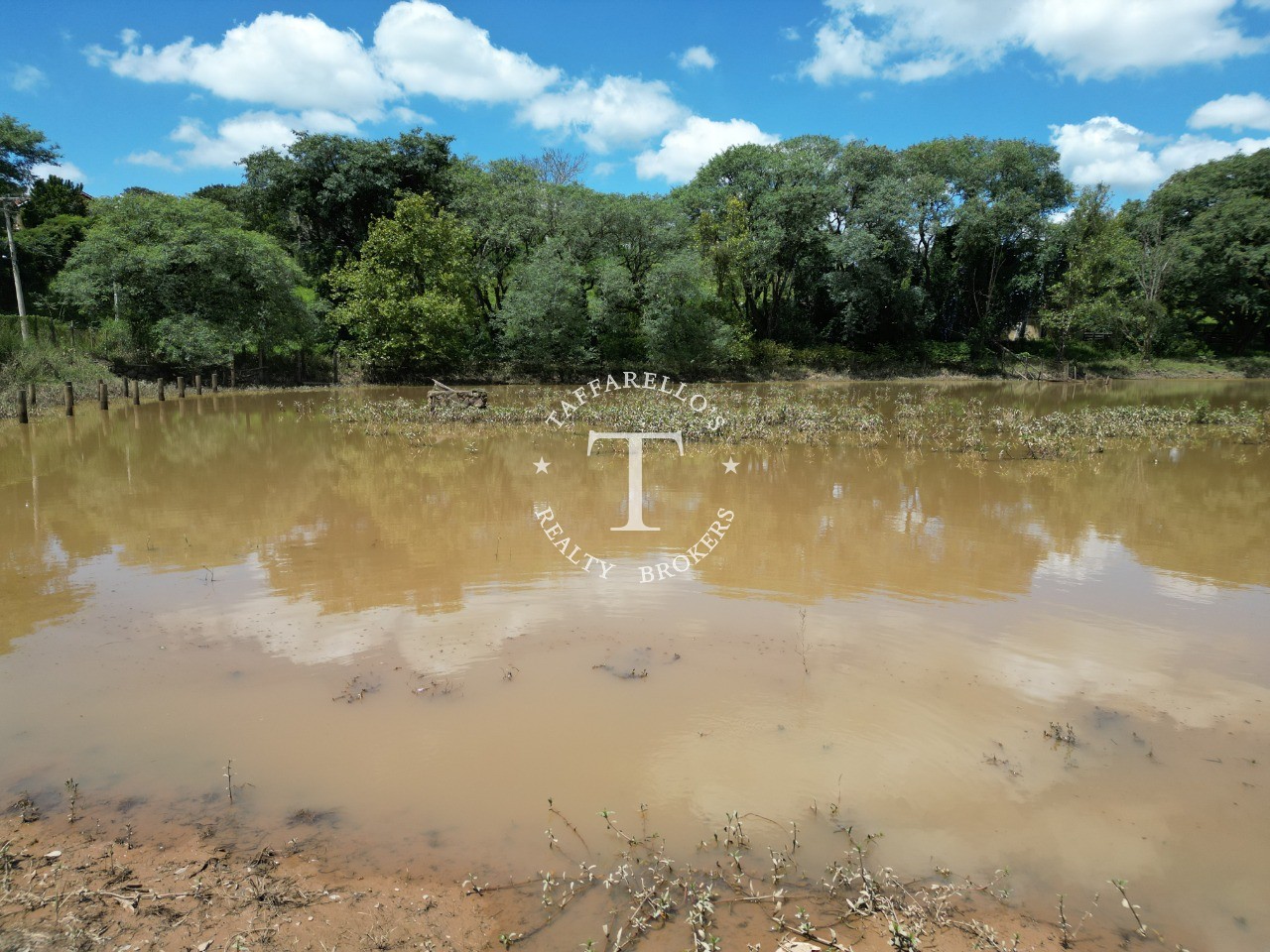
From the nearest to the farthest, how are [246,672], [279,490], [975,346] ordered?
1. [246,672]
2. [279,490]
3. [975,346]

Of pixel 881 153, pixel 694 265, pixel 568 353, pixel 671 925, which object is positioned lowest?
pixel 671 925

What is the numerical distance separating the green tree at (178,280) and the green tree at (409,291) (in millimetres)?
3036

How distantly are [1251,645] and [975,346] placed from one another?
3988 cm

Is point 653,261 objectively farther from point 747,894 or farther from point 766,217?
point 747,894

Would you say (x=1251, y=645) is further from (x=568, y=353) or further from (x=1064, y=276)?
(x=1064, y=276)

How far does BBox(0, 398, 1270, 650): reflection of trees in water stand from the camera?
23.8 feet

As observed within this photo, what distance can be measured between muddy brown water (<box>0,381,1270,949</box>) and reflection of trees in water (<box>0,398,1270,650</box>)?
0.07m

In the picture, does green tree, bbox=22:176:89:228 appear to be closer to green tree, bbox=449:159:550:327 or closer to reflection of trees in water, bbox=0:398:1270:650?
green tree, bbox=449:159:550:327

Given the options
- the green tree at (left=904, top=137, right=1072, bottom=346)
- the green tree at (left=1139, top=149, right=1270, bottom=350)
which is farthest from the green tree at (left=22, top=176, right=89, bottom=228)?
the green tree at (left=1139, top=149, right=1270, bottom=350)

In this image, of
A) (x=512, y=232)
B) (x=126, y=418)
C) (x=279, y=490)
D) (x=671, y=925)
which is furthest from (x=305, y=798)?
(x=512, y=232)

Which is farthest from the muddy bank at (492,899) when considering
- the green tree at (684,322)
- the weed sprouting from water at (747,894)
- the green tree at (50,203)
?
the green tree at (50,203)

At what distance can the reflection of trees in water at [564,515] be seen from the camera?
286 inches

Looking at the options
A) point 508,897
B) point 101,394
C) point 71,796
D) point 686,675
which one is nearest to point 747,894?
point 508,897

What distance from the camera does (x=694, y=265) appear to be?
109ft
